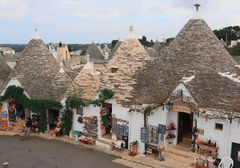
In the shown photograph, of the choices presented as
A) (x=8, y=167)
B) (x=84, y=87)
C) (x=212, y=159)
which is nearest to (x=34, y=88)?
(x=84, y=87)

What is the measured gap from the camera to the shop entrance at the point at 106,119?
18916 mm

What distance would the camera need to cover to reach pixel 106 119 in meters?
18.9

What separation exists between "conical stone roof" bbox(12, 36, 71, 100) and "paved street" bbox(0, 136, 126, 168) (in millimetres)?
3605

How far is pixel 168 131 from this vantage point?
16.6 m

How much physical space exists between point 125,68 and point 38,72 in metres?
8.13

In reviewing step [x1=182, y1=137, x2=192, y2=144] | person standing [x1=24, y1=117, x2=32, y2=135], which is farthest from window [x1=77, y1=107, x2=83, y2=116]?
step [x1=182, y1=137, x2=192, y2=144]

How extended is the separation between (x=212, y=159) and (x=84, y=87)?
9.95 m

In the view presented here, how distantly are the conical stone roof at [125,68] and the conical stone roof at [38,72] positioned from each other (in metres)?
4.58

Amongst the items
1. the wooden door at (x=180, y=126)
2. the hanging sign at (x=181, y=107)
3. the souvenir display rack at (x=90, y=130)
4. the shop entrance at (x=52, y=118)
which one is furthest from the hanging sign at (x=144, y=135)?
the shop entrance at (x=52, y=118)

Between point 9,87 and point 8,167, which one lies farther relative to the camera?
point 9,87

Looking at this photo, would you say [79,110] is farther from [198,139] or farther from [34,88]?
[198,139]

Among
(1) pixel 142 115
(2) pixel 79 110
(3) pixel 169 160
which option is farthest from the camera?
(2) pixel 79 110

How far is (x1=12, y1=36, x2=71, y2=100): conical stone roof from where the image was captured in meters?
21.8

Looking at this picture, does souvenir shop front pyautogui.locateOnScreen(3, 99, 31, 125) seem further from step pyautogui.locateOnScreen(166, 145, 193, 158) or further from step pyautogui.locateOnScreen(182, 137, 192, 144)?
step pyautogui.locateOnScreen(182, 137, 192, 144)
